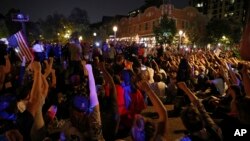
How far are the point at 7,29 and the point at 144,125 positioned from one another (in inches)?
2861

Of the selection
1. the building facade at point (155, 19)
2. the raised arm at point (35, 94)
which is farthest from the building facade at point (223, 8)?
the raised arm at point (35, 94)

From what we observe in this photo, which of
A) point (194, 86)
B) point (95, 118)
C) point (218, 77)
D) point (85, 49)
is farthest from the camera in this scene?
point (85, 49)

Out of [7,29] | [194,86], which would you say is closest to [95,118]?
[194,86]

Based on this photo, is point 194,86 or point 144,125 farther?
point 194,86

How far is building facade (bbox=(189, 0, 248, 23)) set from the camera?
11721cm

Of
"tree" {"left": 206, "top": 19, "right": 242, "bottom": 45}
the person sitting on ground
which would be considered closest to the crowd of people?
the person sitting on ground

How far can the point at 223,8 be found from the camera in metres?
127

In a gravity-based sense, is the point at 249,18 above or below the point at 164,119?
above

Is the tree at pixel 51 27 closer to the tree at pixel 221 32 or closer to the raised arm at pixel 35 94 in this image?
the tree at pixel 221 32

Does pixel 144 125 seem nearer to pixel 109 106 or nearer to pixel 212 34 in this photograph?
pixel 109 106

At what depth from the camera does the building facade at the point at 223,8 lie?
117 m

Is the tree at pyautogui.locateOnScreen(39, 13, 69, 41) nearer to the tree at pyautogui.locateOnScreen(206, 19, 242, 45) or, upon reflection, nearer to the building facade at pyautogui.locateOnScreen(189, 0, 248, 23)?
the tree at pyautogui.locateOnScreen(206, 19, 242, 45)

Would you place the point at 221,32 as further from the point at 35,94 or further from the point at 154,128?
the point at 154,128

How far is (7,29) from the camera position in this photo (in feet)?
230
